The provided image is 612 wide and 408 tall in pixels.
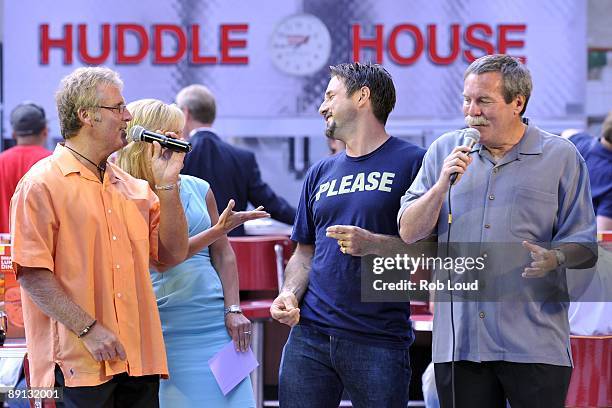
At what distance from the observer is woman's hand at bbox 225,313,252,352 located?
12.1 feet

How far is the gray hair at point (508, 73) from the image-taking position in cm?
306

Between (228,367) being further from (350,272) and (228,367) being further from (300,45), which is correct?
(300,45)

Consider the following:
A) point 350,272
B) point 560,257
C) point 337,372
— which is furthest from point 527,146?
point 337,372

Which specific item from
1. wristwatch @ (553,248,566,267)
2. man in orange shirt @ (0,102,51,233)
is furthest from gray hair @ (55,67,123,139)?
man in orange shirt @ (0,102,51,233)

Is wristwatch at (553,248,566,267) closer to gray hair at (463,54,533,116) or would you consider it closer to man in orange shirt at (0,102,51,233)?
gray hair at (463,54,533,116)

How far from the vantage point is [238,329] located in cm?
368

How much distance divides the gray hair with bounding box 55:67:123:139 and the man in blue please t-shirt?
79 cm

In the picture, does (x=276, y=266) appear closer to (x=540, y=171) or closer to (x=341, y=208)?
(x=341, y=208)

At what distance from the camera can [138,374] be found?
10.3 feet

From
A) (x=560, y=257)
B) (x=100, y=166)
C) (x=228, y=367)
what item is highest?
(x=100, y=166)

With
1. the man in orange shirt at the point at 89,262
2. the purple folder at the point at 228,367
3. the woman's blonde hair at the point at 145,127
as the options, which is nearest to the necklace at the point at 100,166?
the man in orange shirt at the point at 89,262

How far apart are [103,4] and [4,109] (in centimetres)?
113

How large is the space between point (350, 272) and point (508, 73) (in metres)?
0.83

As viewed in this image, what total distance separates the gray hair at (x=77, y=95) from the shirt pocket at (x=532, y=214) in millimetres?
1311
